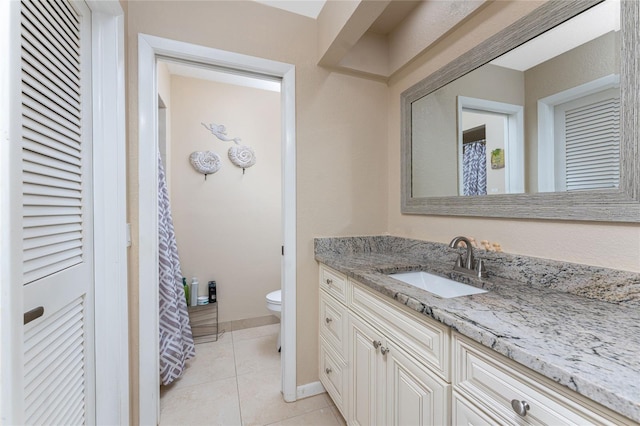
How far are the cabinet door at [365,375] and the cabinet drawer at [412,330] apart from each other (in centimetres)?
7

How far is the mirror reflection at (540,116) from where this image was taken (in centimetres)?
86

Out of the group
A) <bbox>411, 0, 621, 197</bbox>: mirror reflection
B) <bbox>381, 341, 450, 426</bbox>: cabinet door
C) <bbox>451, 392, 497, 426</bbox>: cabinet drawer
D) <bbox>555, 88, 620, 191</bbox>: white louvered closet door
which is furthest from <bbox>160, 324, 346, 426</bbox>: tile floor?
<bbox>555, 88, 620, 191</bbox>: white louvered closet door

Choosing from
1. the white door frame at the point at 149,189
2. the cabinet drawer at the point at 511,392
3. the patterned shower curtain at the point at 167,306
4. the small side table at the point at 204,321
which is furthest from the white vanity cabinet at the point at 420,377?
the small side table at the point at 204,321

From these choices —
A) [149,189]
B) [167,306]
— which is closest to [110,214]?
[149,189]

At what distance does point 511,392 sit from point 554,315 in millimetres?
281

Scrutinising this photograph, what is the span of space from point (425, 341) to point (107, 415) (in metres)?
1.40

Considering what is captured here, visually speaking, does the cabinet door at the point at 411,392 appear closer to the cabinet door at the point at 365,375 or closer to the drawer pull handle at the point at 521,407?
the cabinet door at the point at 365,375

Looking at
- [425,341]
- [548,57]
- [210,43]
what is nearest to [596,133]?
[548,57]

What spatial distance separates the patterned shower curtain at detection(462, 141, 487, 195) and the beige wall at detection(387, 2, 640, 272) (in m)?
0.16

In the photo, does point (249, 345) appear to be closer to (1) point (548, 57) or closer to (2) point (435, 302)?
(2) point (435, 302)

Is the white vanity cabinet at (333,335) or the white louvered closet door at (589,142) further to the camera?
the white vanity cabinet at (333,335)

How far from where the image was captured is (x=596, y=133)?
2.91 feet

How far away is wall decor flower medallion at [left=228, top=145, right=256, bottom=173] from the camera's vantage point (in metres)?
2.58

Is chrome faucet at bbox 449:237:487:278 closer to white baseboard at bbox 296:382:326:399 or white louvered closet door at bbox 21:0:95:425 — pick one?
white baseboard at bbox 296:382:326:399
